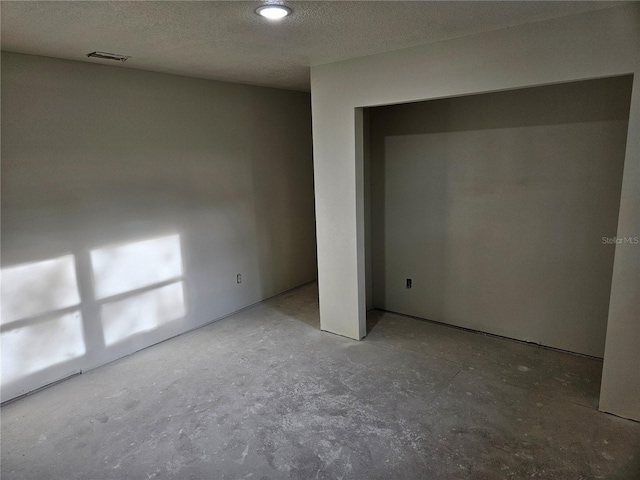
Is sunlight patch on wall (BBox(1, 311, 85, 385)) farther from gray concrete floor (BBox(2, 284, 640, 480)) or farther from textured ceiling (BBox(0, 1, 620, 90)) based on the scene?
textured ceiling (BBox(0, 1, 620, 90))

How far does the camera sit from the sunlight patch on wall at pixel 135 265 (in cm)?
362

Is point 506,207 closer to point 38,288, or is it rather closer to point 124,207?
point 124,207

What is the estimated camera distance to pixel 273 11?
2.28 metres

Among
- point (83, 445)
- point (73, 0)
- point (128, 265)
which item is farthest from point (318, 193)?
point (83, 445)

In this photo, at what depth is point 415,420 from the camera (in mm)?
2832

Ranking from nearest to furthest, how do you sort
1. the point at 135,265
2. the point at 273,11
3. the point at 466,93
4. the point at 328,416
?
1. the point at 273,11
2. the point at 328,416
3. the point at 466,93
4. the point at 135,265

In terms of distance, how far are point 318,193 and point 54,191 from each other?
7.05 ft

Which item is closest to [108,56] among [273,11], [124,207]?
[124,207]

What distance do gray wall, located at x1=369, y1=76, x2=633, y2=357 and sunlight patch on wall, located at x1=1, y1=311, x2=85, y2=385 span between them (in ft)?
9.76

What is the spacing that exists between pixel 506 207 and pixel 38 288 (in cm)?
390

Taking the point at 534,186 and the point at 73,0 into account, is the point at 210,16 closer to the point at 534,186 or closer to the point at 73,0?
the point at 73,0

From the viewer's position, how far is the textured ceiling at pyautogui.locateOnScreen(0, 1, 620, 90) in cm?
224

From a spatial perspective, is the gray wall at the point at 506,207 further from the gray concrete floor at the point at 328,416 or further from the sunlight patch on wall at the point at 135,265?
the sunlight patch on wall at the point at 135,265

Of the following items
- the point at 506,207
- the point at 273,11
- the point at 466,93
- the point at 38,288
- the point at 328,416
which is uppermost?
the point at 273,11
